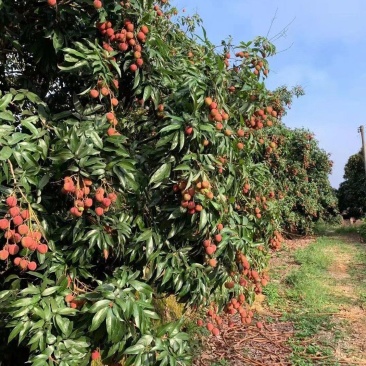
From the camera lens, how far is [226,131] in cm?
202

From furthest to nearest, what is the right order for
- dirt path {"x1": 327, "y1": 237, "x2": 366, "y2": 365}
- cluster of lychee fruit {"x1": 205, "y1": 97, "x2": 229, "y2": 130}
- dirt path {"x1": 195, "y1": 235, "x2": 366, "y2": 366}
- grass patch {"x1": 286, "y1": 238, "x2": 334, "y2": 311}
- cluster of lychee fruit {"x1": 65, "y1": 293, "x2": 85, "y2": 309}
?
1. grass patch {"x1": 286, "y1": 238, "x2": 334, "y2": 311}
2. dirt path {"x1": 327, "y1": 237, "x2": 366, "y2": 365}
3. dirt path {"x1": 195, "y1": 235, "x2": 366, "y2": 366}
4. cluster of lychee fruit {"x1": 205, "y1": 97, "x2": 229, "y2": 130}
5. cluster of lychee fruit {"x1": 65, "y1": 293, "x2": 85, "y2": 309}

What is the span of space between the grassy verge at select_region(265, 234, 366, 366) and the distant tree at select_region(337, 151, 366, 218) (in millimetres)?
4575

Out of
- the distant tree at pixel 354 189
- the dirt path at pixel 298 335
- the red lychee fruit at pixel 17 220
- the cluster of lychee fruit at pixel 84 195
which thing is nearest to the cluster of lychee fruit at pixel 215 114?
the cluster of lychee fruit at pixel 84 195

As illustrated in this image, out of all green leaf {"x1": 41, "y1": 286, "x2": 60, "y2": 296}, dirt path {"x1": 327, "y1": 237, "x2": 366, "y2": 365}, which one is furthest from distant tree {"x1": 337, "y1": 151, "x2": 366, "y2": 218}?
green leaf {"x1": 41, "y1": 286, "x2": 60, "y2": 296}

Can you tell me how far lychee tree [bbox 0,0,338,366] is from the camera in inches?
65.2

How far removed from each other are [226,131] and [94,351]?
1.14 m

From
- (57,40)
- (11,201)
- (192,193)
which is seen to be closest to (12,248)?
Result: (11,201)

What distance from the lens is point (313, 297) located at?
5121mm

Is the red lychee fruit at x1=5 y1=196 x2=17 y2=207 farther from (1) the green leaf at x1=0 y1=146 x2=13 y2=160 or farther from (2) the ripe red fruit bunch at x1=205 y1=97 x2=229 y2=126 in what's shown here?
(2) the ripe red fruit bunch at x1=205 y1=97 x2=229 y2=126

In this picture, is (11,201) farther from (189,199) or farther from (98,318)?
(189,199)

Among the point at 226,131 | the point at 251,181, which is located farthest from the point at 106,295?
the point at 251,181

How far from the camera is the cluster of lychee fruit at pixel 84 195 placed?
165cm

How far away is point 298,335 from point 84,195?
3.12 m

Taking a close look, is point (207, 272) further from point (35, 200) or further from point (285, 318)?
point (285, 318)
